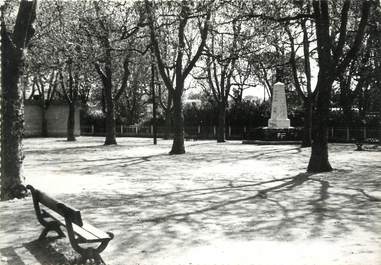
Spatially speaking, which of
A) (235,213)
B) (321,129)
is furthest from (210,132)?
(235,213)

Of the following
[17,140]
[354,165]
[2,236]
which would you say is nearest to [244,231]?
[2,236]

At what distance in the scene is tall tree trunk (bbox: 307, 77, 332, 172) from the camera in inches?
555

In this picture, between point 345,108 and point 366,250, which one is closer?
point 366,250

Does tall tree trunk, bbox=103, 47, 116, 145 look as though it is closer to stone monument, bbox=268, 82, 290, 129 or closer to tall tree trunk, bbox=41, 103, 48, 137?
stone monument, bbox=268, 82, 290, 129

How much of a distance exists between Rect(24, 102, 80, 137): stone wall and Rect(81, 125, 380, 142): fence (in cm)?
353

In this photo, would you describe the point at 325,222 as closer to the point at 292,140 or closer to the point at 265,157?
the point at 265,157

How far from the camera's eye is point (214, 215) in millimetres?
8305

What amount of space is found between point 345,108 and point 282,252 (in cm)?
2771

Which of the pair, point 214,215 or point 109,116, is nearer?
point 214,215

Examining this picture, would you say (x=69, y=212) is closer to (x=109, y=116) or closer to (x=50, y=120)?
(x=109, y=116)

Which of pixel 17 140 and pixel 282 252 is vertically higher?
pixel 17 140

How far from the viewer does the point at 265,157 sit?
784 inches

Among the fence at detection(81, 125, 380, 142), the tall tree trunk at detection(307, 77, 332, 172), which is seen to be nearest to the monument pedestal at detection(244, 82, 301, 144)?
the fence at detection(81, 125, 380, 142)

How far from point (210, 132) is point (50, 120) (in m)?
16.4
